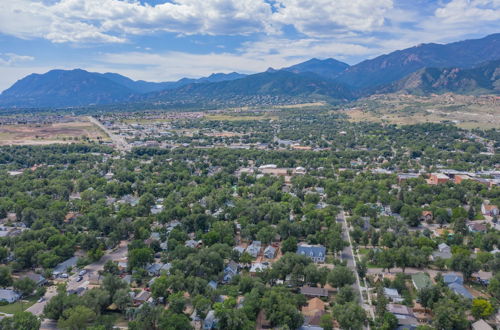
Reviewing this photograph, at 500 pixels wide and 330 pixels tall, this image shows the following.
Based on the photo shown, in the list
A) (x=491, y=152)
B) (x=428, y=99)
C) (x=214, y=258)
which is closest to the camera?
(x=214, y=258)

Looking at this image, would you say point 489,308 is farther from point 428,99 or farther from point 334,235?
point 428,99

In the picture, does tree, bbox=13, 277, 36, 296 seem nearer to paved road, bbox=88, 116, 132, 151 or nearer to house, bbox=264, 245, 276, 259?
house, bbox=264, 245, 276, 259

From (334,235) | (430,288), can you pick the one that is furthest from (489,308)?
(334,235)

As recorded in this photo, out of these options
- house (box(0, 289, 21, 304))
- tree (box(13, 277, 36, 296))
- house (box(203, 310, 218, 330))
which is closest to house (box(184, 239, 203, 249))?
house (box(203, 310, 218, 330))

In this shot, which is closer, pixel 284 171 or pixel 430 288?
pixel 430 288

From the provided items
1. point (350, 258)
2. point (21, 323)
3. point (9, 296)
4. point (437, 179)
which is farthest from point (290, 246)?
point (437, 179)

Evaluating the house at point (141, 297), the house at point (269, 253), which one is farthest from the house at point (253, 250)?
the house at point (141, 297)

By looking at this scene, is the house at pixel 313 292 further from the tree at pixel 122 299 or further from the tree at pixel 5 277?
the tree at pixel 5 277

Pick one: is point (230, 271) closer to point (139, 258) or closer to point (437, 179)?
point (139, 258)
